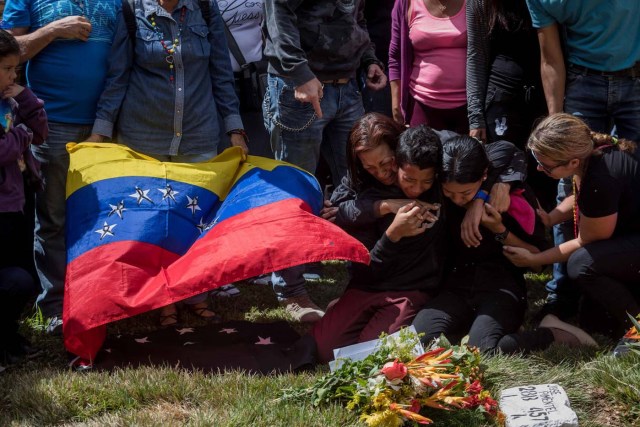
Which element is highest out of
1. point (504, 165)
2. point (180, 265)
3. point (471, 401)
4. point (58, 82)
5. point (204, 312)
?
point (58, 82)

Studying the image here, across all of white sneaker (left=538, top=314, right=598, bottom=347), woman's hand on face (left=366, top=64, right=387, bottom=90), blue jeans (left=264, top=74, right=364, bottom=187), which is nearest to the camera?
white sneaker (left=538, top=314, right=598, bottom=347)

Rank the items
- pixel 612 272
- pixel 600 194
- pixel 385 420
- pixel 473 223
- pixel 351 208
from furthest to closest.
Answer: pixel 351 208 < pixel 473 223 < pixel 612 272 < pixel 600 194 < pixel 385 420

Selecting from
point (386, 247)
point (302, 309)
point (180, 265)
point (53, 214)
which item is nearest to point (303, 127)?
point (386, 247)

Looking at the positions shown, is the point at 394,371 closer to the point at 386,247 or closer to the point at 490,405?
the point at 490,405

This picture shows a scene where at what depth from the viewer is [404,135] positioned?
4.45m

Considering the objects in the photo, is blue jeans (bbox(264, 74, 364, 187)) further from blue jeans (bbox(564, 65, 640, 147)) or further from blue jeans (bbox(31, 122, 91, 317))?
blue jeans (bbox(564, 65, 640, 147))

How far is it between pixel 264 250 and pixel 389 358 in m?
0.99

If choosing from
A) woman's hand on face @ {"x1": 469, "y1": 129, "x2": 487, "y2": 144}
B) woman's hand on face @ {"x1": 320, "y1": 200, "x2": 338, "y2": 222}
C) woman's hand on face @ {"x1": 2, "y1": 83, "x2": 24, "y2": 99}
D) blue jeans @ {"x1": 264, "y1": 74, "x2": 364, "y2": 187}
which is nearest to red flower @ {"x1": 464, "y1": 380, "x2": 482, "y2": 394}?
woman's hand on face @ {"x1": 320, "y1": 200, "x2": 338, "y2": 222}

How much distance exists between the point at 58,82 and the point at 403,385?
2.72m

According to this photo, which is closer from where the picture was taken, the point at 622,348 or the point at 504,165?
the point at 622,348

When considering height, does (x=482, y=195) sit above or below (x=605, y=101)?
below

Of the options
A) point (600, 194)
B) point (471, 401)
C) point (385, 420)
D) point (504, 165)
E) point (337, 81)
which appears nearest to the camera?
point (385, 420)

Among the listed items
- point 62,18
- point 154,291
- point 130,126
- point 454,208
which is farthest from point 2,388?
point 454,208

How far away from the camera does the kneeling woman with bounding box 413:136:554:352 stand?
440 cm
